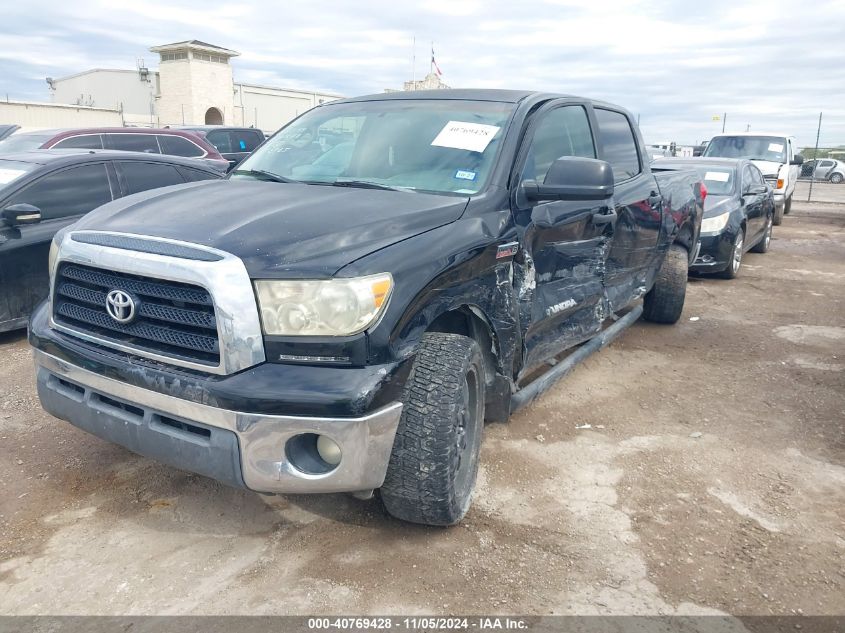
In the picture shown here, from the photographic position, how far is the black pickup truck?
235 centimetres

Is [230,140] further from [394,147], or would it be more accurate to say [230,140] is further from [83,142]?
[394,147]

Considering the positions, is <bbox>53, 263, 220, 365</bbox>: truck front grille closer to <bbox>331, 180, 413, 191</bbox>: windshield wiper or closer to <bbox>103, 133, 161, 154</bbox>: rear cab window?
<bbox>331, 180, 413, 191</bbox>: windshield wiper

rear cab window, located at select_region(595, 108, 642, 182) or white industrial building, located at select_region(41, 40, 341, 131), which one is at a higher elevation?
white industrial building, located at select_region(41, 40, 341, 131)

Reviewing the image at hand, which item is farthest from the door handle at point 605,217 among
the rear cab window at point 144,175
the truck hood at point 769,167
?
the truck hood at point 769,167

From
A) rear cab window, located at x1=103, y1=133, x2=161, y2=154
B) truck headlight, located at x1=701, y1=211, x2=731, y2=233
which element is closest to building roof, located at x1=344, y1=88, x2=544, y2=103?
truck headlight, located at x1=701, y1=211, x2=731, y2=233

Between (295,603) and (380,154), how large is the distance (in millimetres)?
2153

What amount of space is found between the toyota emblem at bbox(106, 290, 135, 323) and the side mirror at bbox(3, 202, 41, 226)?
350 centimetres

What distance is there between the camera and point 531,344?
139 inches

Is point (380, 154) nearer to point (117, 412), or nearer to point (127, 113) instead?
point (117, 412)

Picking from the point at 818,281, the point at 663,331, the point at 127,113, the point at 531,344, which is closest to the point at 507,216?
the point at 531,344

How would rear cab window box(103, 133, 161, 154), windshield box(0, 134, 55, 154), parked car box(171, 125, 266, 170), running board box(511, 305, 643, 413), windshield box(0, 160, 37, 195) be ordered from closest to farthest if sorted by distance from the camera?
1. running board box(511, 305, 643, 413)
2. windshield box(0, 160, 37, 195)
3. windshield box(0, 134, 55, 154)
4. rear cab window box(103, 133, 161, 154)
5. parked car box(171, 125, 266, 170)

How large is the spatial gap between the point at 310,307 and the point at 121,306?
75 centimetres

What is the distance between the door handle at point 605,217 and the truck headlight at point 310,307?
214 cm

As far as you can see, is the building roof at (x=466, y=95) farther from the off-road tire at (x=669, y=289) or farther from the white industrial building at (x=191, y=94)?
the white industrial building at (x=191, y=94)
